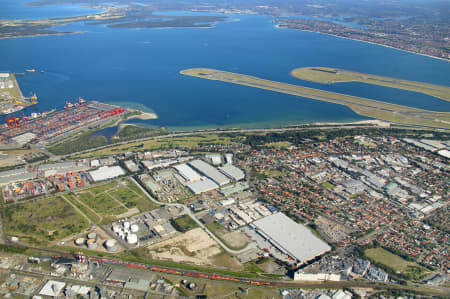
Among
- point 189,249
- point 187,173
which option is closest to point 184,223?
point 189,249

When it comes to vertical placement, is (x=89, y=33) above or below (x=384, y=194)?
above

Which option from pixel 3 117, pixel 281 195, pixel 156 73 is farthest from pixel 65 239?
pixel 156 73

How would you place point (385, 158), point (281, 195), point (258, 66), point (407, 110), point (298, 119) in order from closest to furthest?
point (281, 195)
point (385, 158)
point (298, 119)
point (407, 110)
point (258, 66)

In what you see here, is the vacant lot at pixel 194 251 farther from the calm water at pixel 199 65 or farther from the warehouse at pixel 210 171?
the calm water at pixel 199 65

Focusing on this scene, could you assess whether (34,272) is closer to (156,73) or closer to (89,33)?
(156,73)

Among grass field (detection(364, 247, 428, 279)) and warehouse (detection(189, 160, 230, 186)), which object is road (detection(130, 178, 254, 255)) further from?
grass field (detection(364, 247, 428, 279))

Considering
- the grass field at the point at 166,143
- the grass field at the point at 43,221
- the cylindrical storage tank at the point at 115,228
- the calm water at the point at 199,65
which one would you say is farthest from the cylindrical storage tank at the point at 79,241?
the calm water at the point at 199,65
